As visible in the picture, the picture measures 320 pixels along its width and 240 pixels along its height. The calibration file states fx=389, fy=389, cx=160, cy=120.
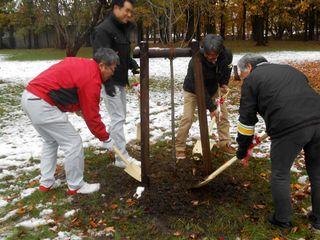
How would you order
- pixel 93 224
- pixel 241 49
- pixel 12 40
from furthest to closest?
1. pixel 12 40
2. pixel 241 49
3. pixel 93 224

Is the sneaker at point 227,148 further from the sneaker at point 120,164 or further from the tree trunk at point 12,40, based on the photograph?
the tree trunk at point 12,40

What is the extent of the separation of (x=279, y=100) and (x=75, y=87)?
2.01 meters

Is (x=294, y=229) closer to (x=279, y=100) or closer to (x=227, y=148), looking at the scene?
(x=279, y=100)

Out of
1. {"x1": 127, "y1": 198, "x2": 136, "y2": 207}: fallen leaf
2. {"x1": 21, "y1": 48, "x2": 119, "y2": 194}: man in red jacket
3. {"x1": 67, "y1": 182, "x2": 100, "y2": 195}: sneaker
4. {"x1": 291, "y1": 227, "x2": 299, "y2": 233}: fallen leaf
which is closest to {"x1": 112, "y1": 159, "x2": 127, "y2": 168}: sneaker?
{"x1": 67, "y1": 182, "x2": 100, "y2": 195}: sneaker

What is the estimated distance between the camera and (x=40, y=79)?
4043mm

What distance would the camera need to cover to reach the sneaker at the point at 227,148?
17.9 ft

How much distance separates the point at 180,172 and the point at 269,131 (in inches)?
62.2

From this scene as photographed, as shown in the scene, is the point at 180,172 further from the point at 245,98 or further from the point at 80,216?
the point at 245,98

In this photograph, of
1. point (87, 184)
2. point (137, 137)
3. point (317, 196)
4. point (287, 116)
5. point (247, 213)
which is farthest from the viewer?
point (137, 137)

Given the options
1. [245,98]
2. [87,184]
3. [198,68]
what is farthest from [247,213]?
[87,184]

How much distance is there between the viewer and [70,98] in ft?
13.3

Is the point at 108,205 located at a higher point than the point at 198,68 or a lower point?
lower

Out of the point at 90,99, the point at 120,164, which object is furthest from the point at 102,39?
the point at 120,164

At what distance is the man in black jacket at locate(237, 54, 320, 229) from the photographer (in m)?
3.18
